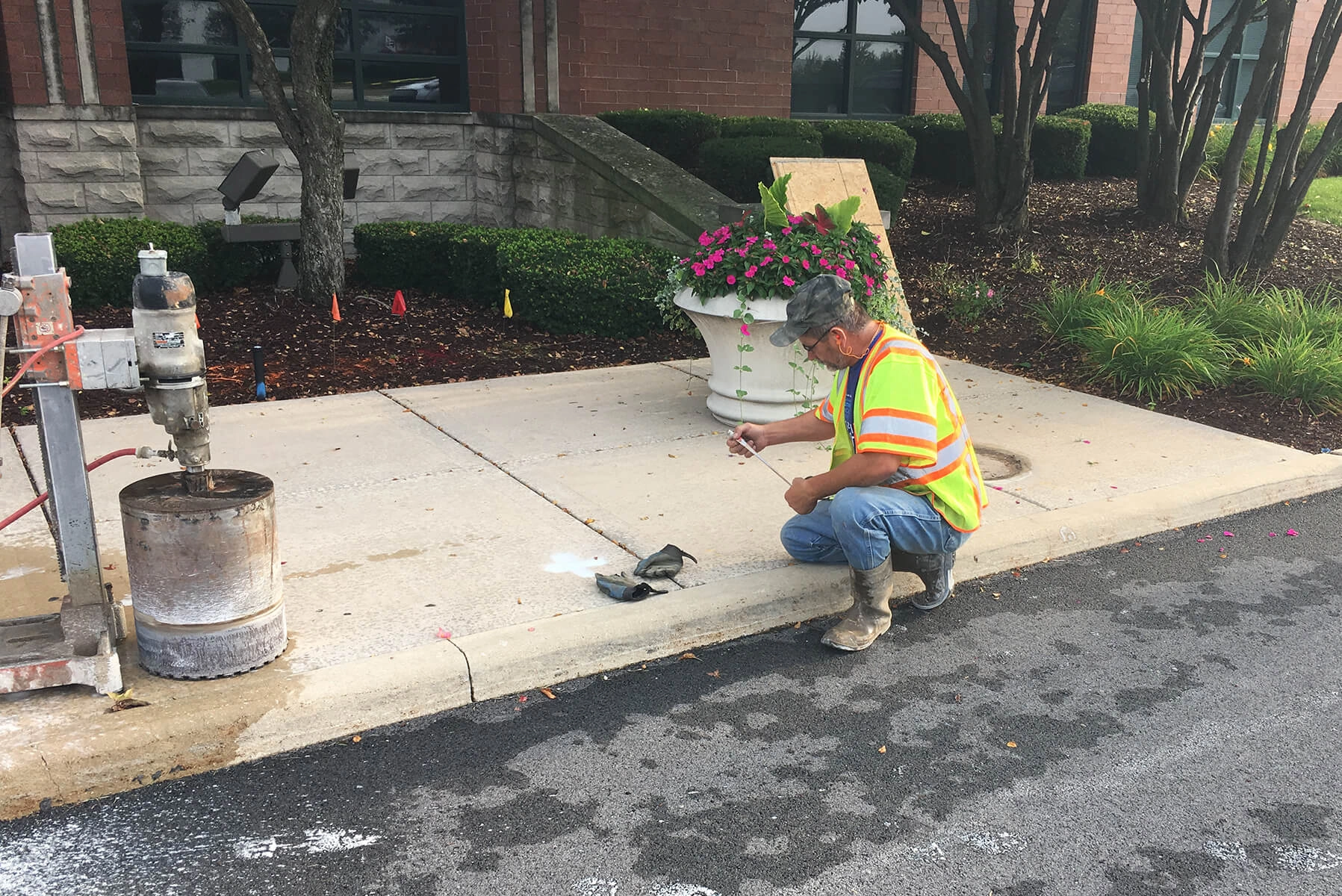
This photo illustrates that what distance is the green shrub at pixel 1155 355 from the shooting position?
7.73 metres

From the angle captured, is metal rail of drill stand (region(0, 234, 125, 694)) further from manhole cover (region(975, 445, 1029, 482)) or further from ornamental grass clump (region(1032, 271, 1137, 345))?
ornamental grass clump (region(1032, 271, 1137, 345))

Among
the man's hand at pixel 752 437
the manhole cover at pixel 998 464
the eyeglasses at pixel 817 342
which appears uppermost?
the eyeglasses at pixel 817 342

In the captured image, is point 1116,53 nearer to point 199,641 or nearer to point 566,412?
point 566,412

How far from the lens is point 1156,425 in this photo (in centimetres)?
698

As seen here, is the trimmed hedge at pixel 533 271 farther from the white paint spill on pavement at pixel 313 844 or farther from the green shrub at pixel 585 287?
the white paint spill on pavement at pixel 313 844

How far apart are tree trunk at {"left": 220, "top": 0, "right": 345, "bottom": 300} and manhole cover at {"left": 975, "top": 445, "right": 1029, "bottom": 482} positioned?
551 centimetres

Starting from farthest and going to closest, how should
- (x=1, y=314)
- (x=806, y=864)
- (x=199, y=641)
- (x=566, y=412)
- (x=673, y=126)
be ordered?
1. (x=673, y=126)
2. (x=566, y=412)
3. (x=199, y=641)
4. (x=1, y=314)
5. (x=806, y=864)

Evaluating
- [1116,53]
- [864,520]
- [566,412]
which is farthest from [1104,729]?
[1116,53]

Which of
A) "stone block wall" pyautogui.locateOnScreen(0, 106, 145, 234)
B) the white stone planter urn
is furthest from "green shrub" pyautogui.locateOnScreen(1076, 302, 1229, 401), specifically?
"stone block wall" pyautogui.locateOnScreen(0, 106, 145, 234)

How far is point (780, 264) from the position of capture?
6.37m

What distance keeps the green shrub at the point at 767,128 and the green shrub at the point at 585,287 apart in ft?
10.9

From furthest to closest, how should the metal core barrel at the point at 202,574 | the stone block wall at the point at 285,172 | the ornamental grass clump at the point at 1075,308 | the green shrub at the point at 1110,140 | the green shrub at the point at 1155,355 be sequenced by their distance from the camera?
the green shrub at the point at 1110,140
the stone block wall at the point at 285,172
the ornamental grass clump at the point at 1075,308
the green shrub at the point at 1155,355
the metal core barrel at the point at 202,574

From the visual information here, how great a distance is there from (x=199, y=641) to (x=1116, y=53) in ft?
54.1

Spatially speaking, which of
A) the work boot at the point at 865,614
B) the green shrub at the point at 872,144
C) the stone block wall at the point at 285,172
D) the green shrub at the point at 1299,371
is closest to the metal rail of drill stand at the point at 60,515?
the work boot at the point at 865,614
